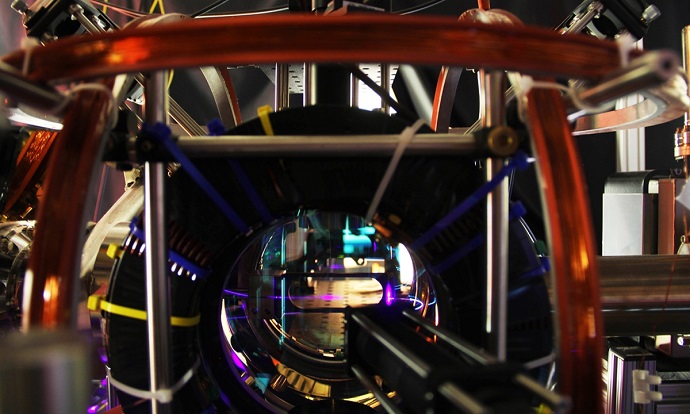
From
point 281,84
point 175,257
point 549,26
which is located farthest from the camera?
point 549,26

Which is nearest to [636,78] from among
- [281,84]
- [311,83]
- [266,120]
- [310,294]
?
[266,120]

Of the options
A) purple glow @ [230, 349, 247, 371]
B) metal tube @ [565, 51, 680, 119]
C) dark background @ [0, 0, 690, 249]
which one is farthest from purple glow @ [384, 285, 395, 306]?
dark background @ [0, 0, 690, 249]

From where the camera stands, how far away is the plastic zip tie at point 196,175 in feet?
1.91

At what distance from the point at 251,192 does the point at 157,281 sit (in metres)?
0.17

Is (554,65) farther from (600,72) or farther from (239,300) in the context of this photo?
(239,300)

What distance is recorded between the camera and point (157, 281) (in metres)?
0.59

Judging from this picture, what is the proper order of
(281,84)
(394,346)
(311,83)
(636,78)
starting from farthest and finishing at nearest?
(281,84) → (311,83) → (394,346) → (636,78)

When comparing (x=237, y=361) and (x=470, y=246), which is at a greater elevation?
(x=470, y=246)

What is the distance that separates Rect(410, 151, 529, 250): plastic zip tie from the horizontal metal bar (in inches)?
1.8

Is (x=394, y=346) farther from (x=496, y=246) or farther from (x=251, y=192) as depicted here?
(x=251, y=192)

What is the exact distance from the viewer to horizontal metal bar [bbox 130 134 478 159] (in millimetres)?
594

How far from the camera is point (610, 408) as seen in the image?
3.57 feet

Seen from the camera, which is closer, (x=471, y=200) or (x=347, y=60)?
(x=347, y=60)

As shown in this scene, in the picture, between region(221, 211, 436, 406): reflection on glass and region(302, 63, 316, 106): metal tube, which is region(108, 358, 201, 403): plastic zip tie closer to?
region(221, 211, 436, 406): reflection on glass
